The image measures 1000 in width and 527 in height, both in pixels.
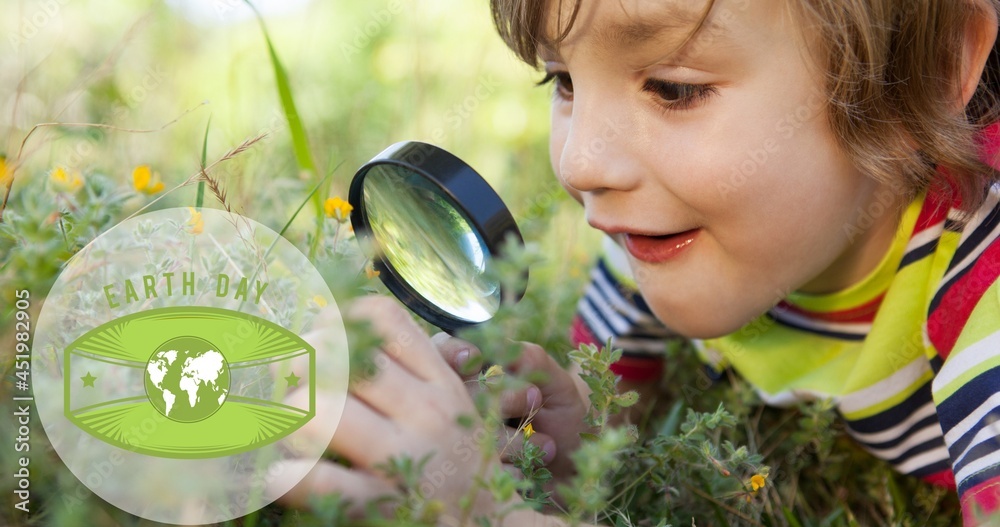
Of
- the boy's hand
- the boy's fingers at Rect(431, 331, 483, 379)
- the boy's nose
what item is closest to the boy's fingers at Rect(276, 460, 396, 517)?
the boy's fingers at Rect(431, 331, 483, 379)

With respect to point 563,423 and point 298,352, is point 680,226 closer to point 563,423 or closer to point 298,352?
point 563,423

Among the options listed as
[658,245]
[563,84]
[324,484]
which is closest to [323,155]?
[563,84]

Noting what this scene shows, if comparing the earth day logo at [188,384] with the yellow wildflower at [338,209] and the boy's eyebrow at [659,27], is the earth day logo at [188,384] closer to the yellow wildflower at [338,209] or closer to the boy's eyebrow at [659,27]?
the yellow wildflower at [338,209]

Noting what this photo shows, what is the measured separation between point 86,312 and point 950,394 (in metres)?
1.51

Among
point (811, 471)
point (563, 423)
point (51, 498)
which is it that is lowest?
point (811, 471)

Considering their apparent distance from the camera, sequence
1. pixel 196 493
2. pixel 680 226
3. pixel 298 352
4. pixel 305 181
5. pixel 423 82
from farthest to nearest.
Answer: pixel 423 82
pixel 305 181
pixel 680 226
pixel 298 352
pixel 196 493

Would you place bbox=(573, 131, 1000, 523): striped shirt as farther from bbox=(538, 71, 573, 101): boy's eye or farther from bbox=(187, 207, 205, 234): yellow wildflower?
bbox=(187, 207, 205, 234): yellow wildflower

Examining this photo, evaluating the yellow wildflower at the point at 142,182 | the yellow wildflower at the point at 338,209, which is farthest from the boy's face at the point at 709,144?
the yellow wildflower at the point at 142,182

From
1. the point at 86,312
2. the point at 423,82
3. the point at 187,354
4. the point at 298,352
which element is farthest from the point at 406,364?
the point at 423,82

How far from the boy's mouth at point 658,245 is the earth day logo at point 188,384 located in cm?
75

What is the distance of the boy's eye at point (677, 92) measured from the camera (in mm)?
1682

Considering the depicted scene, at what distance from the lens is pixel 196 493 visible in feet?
3.89

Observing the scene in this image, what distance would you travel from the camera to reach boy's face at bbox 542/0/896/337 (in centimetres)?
163

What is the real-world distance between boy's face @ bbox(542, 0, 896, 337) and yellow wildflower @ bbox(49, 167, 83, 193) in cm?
93
